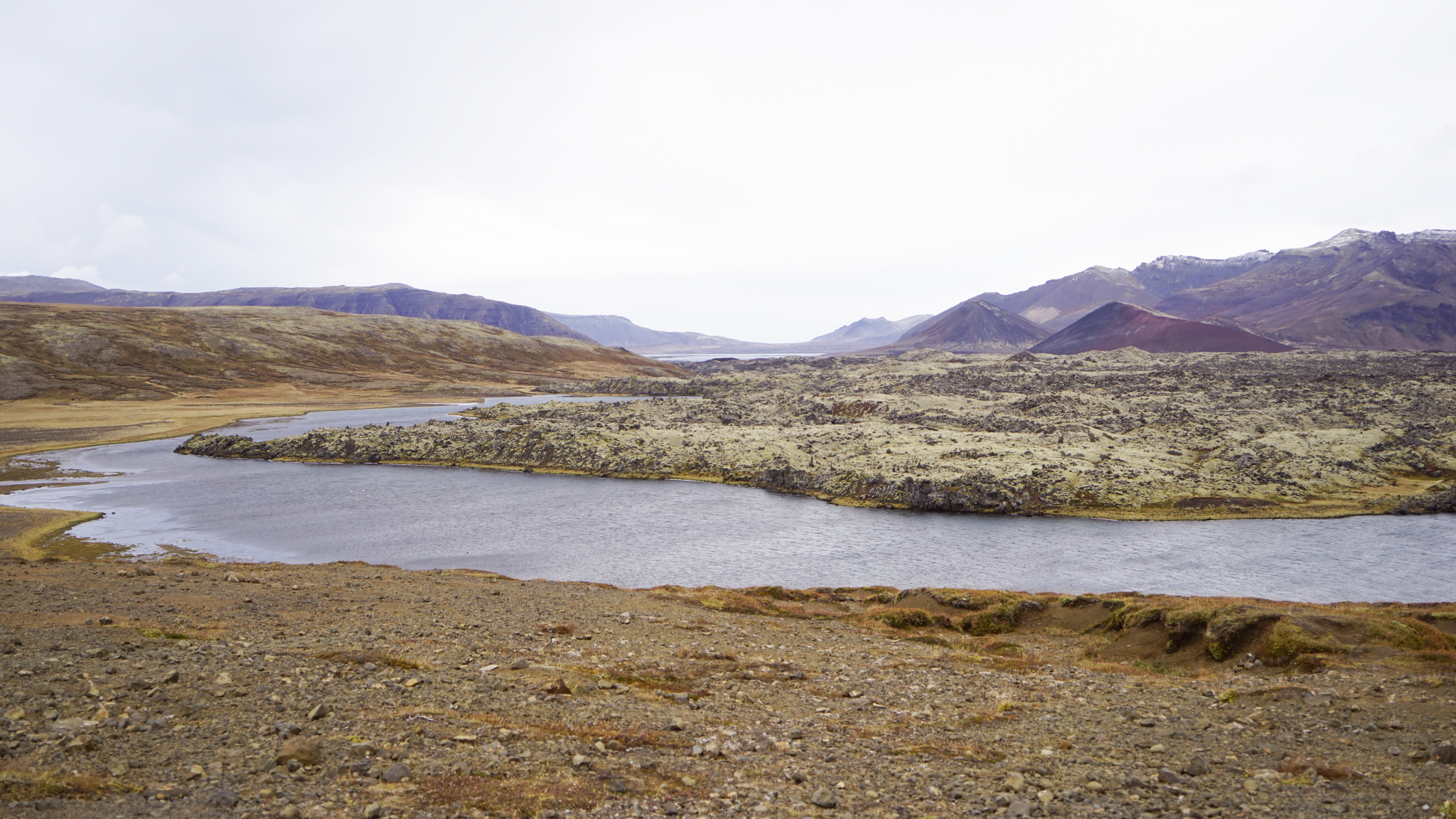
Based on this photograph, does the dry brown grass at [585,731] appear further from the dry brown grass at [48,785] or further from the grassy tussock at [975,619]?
the grassy tussock at [975,619]

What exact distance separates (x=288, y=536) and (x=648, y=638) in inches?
1375

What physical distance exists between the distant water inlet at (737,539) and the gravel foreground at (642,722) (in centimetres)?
1608

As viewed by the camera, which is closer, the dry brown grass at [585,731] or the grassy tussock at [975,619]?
the dry brown grass at [585,731]

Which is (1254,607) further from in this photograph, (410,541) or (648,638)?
(410,541)

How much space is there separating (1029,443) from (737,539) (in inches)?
1406

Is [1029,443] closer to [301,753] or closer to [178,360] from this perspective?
[301,753]

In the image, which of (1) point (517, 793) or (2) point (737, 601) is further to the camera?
(2) point (737, 601)

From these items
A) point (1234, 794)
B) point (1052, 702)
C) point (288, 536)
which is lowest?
point (288, 536)

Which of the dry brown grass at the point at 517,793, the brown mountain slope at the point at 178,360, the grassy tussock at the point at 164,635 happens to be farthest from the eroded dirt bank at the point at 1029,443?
the brown mountain slope at the point at 178,360

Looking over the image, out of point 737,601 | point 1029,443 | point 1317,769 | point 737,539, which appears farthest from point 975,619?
point 1029,443

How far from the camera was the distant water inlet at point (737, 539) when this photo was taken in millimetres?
37125

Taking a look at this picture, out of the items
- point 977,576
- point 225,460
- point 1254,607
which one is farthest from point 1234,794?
point 225,460

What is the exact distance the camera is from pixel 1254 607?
69.4 feet

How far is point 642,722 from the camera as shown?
14.6 metres
